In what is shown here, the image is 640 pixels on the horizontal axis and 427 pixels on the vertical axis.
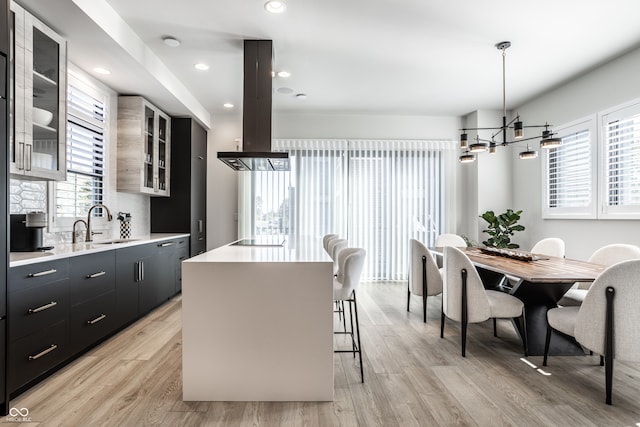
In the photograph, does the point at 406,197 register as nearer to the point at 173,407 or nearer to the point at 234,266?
the point at 234,266

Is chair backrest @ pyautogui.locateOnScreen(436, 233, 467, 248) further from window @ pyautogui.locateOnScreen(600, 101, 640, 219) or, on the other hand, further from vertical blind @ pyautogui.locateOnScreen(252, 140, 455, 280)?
window @ pyautogui.locateOnScreen(600, 101, 640, 219)

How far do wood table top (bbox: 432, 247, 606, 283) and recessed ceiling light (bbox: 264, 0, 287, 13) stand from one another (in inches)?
109

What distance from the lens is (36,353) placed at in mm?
2254

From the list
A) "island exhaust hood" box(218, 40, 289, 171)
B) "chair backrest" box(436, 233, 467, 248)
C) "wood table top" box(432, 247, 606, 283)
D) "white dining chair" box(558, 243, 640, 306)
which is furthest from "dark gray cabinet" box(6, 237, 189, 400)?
"white dining chair" box(558, 243, 640, 306)

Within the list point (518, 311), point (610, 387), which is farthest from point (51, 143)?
point (610, 387)

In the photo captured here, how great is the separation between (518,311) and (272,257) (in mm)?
1961

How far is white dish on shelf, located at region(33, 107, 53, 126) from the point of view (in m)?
2.61

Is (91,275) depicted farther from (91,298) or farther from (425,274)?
(425,274)

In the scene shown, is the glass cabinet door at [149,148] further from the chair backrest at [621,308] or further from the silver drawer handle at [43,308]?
the chair backrest at [621,308]

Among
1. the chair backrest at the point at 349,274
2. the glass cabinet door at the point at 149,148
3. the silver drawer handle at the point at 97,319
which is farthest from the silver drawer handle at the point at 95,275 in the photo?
the chair backrest at the point at 349,274

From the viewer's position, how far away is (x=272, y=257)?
2.36 metres

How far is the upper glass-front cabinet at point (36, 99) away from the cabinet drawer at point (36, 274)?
68 cm

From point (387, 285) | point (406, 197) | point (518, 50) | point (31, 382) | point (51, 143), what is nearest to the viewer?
point (31, 382)

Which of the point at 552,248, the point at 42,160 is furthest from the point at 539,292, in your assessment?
the point at 42,160
